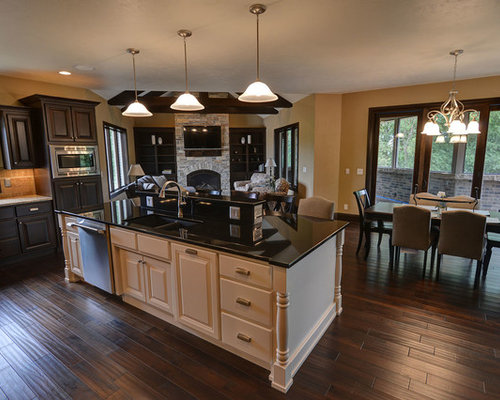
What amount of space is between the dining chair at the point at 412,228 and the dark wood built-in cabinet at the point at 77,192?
4.31m

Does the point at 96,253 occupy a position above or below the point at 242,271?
below

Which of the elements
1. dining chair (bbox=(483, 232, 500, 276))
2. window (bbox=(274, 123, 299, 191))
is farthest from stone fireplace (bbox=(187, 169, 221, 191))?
dining chair (bbox=(483, 232, 500, 276))

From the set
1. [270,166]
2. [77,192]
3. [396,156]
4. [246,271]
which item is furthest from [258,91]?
[270,166]

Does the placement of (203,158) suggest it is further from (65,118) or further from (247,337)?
(247,337)

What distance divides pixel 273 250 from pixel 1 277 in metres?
3.84

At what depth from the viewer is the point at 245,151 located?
10.5 meters

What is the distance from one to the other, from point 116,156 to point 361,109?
20.5 ft

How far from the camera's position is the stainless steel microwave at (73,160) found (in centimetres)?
430

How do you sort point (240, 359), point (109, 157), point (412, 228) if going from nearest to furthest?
point (240, 359) < point (412, 228) < point (109, 157)

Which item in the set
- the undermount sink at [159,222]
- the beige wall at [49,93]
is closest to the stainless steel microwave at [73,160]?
the beige wall at [49,93]

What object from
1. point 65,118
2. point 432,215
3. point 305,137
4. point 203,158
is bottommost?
point 432,215

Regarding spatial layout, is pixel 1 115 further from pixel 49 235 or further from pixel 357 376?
pixel 357 376

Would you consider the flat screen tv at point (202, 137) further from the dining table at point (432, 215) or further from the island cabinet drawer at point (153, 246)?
the island cabinet drawer at point (153, 246)

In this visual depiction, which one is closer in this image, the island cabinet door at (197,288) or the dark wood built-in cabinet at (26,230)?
the island cabinet door at (197,288)
